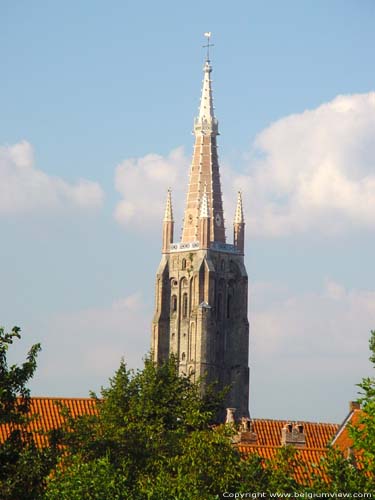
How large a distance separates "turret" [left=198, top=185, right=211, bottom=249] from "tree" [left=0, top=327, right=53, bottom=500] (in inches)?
4248

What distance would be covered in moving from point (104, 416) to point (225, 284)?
87.9 m

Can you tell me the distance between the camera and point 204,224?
507 ft

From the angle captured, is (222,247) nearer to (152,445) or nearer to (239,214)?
(239,214)

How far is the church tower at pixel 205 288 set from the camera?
5969 inches

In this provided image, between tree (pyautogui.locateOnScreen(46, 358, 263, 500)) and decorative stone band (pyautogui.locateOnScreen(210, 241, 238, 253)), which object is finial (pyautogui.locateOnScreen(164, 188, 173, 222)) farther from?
tree (pyautogui.locateOnScreen(46, 358, 263, 500))

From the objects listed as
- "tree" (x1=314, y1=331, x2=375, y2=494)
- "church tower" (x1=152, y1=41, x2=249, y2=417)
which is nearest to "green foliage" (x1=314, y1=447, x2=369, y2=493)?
Result: "tree" (x1=314, y1=331, x2=375, y2=494)

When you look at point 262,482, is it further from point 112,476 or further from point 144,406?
point 144,406

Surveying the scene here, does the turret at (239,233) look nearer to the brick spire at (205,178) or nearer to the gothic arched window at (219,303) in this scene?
the brick spire at (205,178)

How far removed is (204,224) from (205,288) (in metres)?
6.57

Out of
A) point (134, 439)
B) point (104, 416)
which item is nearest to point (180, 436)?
point (134, 439)

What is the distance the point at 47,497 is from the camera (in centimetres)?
4462

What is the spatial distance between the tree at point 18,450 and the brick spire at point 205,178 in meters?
110

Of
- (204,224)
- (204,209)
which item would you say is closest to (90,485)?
(204,224)

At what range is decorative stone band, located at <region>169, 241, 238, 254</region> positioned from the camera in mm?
155000
